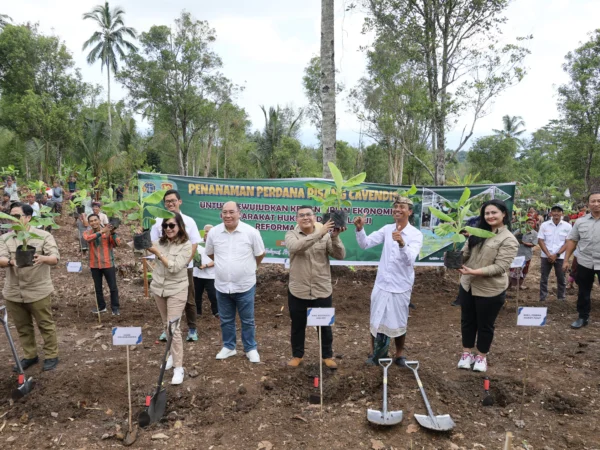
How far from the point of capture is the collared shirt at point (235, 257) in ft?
12.6

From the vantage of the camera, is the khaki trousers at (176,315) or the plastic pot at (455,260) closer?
the plastic pot at (455,260)

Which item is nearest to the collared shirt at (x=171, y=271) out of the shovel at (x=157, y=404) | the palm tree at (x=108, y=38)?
the shovel at (x=157, y=404)

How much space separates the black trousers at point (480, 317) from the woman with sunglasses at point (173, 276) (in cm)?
278

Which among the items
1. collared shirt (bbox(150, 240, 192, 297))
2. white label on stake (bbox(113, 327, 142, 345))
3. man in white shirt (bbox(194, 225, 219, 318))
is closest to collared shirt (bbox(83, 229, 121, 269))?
man in white shirt (bbox(194, 225, 219, 318))

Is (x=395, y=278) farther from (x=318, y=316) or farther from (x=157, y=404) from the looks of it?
(x=157, y=404)

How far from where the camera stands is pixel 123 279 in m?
7.38

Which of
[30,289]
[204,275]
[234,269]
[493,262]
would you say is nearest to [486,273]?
[493,262]

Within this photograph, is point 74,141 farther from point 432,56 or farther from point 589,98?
point 589,98

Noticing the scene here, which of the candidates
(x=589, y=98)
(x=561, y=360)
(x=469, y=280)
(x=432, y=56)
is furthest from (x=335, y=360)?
(x=589, y=98)

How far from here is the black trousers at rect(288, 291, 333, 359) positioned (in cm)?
374

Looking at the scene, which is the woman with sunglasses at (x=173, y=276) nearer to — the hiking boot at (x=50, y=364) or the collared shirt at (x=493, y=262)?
the hiking boot at (x=50, y=364)

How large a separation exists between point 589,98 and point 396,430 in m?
21.7

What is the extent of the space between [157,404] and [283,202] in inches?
163

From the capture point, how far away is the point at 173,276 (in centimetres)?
367
